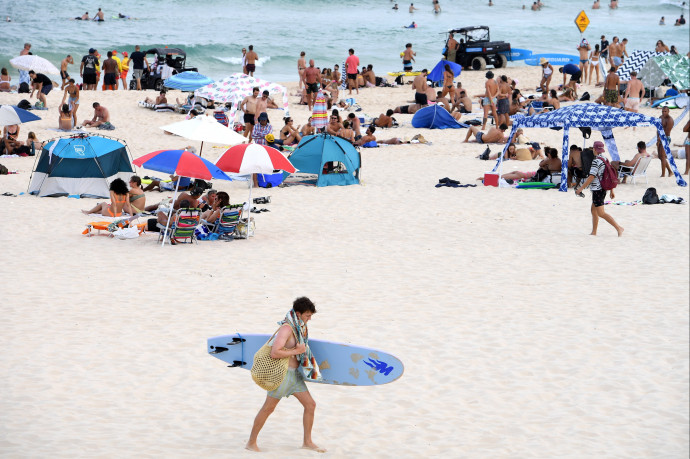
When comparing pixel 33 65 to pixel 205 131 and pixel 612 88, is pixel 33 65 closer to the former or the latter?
pixel 205 131

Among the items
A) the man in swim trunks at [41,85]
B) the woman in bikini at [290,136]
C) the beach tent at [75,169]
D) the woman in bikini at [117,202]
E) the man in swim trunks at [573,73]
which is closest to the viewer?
the woman in bikini at [117,202]

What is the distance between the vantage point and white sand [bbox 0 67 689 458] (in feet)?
18.7

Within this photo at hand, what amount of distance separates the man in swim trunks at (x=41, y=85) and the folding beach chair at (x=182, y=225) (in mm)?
13167

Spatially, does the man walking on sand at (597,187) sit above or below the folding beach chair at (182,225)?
above

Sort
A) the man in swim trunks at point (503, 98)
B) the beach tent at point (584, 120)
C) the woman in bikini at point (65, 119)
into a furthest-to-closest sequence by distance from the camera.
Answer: the man in swim trunks at point (503, 98) < the woman in bikini at point (65, 119) < the beach tent at point (584, 120)

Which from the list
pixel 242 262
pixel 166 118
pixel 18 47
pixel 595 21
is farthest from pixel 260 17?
pixel 242 262

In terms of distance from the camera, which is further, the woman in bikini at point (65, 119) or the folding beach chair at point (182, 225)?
the woman in bikini at point (65, 119)

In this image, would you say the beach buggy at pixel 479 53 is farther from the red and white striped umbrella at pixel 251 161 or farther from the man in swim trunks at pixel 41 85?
the red and white striped umbrella at pixel 251 161

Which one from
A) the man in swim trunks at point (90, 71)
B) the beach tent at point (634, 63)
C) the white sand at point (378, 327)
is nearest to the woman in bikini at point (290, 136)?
the white sand at point (378, 327)

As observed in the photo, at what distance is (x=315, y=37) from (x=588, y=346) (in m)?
50.9

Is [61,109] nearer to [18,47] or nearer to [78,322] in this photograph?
[78,322]

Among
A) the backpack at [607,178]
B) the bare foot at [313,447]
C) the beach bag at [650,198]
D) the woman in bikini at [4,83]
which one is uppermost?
the woman in bikini at [4,83]

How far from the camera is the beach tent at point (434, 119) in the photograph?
22156 mm

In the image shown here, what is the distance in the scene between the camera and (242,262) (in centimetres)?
1035
